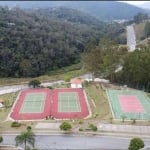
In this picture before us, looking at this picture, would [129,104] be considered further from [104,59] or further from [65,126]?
[65,126]

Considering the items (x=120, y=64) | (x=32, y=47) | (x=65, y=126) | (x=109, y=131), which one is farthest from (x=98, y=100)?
(x=32, y=47)

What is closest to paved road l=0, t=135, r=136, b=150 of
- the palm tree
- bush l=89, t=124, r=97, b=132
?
bush l=89, t=124, r=97, b=132

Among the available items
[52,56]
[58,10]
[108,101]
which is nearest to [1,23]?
[52,56]

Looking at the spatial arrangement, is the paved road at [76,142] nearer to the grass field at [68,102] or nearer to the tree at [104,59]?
the grass field at [68,102]

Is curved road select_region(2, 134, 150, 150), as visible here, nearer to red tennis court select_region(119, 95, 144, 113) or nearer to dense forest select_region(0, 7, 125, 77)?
red tennis court select_region(119, 95, 144, 113)

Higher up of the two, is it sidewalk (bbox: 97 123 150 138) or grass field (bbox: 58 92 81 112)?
sidewalk (bbox: 97 123 150 138)
